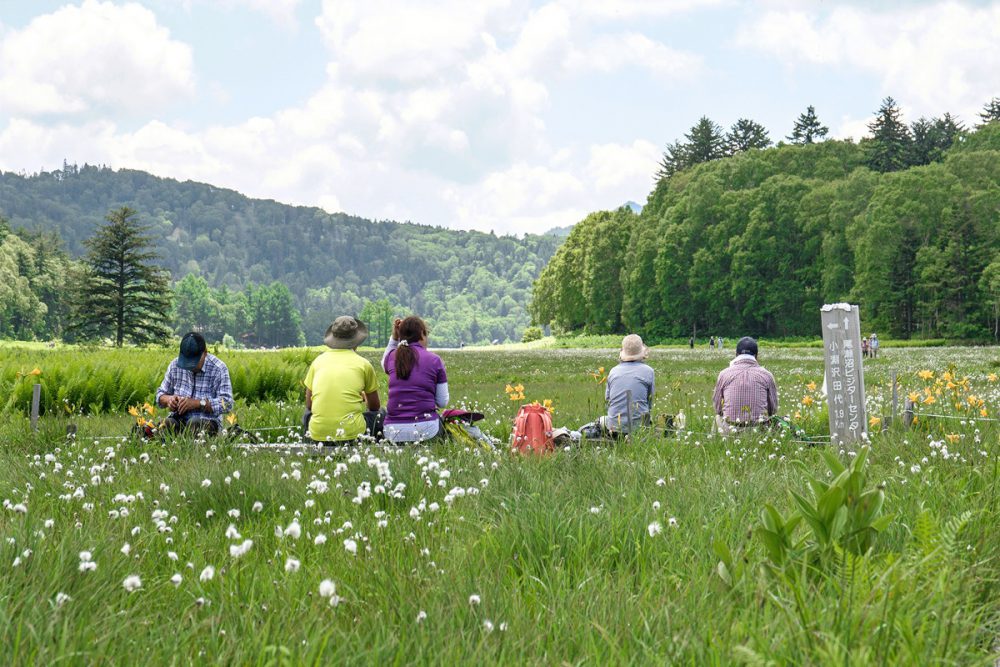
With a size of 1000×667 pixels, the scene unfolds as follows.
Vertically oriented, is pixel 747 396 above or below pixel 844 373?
below

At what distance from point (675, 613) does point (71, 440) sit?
7.69m

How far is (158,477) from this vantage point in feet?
18.8

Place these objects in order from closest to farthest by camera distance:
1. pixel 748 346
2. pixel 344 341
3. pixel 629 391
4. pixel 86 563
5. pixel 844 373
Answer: pixel 86 563 < pixel 844 373 < pixel 344 341 < pixel 629 391 < pixel 748 346

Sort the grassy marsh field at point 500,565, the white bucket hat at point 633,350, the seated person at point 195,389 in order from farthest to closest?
the white bucket hat at point 633,350, the seated person at point 195,389, the grassy marsh field at point 500,565

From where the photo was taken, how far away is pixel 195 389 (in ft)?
28.8

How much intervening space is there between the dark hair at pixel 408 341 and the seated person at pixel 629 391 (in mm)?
2259

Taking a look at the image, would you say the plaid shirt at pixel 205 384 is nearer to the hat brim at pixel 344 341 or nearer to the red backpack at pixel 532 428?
the hat brim at pixel 344 341

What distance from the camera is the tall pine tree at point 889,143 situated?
259ft

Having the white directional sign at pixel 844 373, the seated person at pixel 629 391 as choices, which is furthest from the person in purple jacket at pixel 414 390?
the white directional sign at pixel 844 373

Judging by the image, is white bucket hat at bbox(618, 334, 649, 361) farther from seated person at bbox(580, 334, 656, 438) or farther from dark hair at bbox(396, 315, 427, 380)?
dark hair at bbox(396, 315, 427, 380)

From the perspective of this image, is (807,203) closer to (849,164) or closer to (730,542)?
(849,164)

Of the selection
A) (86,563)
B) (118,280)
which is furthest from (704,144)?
(86,563)

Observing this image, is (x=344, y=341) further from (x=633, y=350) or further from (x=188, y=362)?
(x=633, y=350)

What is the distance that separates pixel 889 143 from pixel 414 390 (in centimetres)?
8509
